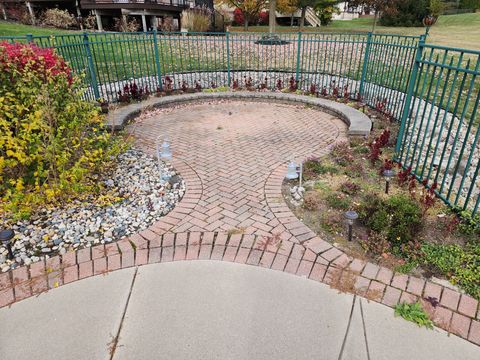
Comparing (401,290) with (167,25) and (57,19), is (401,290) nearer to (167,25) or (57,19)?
(167,25)

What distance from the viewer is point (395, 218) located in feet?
11.1

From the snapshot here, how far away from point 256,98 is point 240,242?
658cm

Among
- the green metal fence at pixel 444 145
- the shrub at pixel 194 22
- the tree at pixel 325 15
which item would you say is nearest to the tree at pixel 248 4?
the shrub at pixel 194 22

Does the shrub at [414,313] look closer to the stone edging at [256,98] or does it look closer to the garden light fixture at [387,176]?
the garden light fixture at [387,176]

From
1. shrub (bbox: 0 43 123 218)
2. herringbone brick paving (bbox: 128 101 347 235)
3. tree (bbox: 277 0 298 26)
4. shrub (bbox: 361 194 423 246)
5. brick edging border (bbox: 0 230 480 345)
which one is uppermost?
tree (bbox: 277 0 298 26)

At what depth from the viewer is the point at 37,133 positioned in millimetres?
3834

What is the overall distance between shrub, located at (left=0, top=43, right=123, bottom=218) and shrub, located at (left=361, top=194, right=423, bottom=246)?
3.18 m

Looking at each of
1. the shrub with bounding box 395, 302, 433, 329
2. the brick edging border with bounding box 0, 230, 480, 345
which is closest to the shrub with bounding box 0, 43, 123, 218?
the brick edging border with bounding box 0, 230, 480, 345

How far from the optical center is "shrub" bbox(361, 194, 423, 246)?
10.6 ft

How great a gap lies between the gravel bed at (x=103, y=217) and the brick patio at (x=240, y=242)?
16cm

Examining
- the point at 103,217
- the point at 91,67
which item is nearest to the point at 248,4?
the point at 91,67

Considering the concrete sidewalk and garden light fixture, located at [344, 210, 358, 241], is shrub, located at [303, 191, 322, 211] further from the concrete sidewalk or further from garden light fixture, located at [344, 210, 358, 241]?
the concrete sidewalk

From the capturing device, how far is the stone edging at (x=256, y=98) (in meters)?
6.52

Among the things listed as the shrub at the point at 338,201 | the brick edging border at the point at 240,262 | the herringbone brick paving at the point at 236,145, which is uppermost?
the shrub at the point at 338,201
